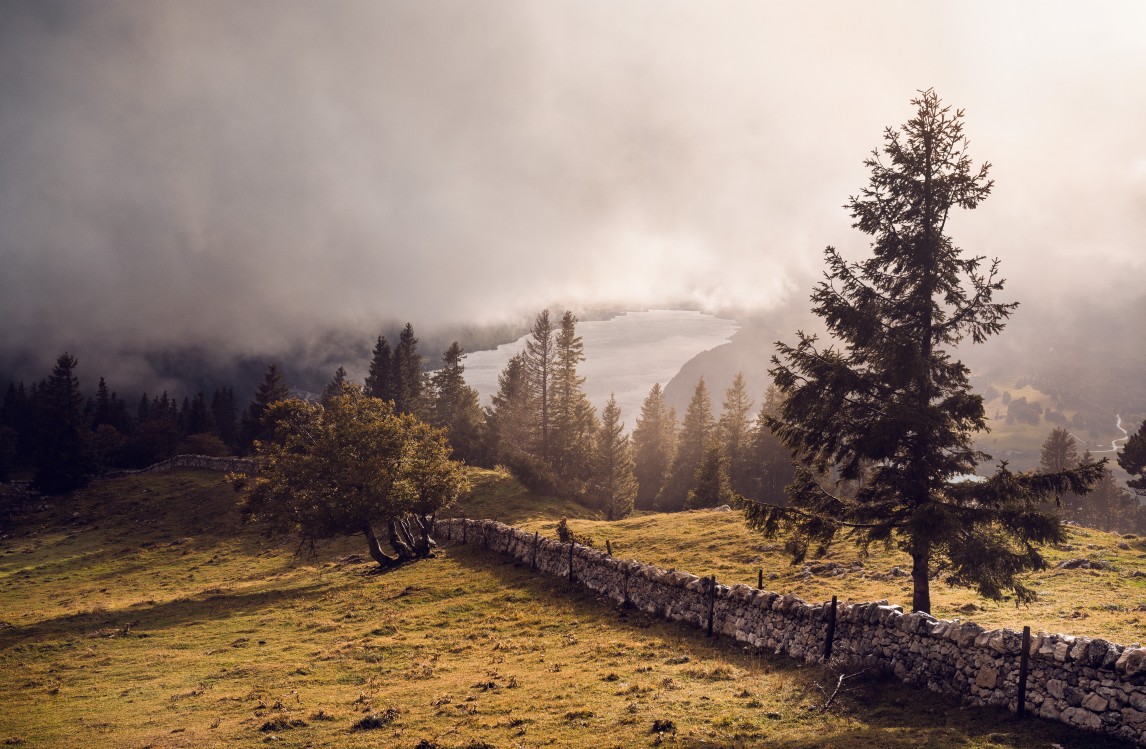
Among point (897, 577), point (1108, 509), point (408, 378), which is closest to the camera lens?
point (897, 577)

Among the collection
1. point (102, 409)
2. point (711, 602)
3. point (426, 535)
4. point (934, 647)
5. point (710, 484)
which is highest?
point (102, 409)

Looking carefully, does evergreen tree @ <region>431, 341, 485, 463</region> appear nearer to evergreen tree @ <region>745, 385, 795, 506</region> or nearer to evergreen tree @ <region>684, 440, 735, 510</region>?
evergreen tree @ <region>684, 440, 735, 510</region>

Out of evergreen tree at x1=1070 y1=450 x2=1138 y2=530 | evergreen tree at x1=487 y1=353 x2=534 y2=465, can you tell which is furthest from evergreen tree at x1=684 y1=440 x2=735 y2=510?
evergreen tree at x1=1070 y1=450 x2=1138 y2=530

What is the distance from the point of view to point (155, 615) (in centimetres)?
3331

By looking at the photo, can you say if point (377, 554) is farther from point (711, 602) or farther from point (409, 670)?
point (711, 602)

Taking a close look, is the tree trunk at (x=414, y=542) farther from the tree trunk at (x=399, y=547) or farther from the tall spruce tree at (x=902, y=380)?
the tall spruce tree at (x=902, y=380)

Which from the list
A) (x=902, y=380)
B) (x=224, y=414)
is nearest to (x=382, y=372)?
(x=224, y=414)

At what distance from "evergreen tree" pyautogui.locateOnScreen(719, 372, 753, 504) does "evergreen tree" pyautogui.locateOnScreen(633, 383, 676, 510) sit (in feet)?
Answer: 45.1

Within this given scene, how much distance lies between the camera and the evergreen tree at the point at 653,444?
105875mm

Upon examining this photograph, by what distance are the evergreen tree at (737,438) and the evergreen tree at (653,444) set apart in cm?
1374

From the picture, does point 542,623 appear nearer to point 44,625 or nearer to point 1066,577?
point 1066,577

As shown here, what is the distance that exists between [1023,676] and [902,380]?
9.77 m

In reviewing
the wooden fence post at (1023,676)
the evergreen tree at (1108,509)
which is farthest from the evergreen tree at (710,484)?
the evergreen tree at (1108,509)

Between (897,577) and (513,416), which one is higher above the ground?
(513,416)
